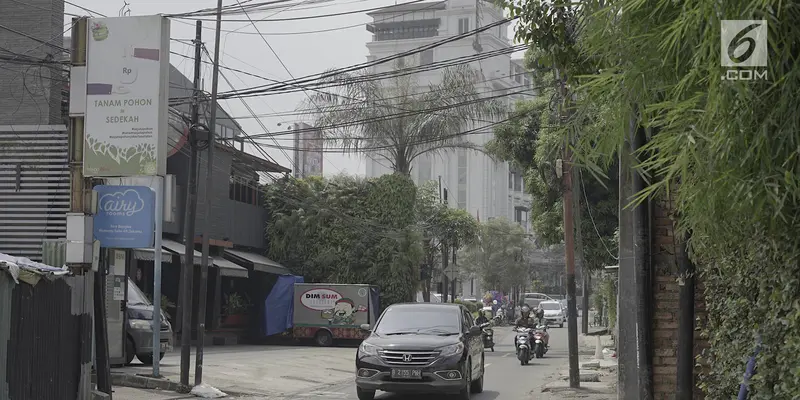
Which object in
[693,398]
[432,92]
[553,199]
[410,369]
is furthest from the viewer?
[432,92]

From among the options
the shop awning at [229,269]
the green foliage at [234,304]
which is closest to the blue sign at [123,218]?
the shop awning at [229,269]

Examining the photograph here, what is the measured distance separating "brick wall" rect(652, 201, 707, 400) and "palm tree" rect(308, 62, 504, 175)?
26.4m

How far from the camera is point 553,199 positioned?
25.4m

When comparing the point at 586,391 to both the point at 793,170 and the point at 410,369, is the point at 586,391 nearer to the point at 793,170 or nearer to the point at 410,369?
the point at 410,369

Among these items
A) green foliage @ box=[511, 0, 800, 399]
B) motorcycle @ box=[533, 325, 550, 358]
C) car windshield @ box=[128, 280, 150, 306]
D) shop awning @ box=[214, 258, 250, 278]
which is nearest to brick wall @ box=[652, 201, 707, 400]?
green foliage @ box=[511, 0, 800, 399]

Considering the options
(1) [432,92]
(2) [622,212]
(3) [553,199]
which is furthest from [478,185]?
(2) [622,212]

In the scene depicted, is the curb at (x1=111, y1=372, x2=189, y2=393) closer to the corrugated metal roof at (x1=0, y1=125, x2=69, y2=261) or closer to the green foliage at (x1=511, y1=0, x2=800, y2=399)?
the corrugated metal roof at (x1=0, y1=125, x2=69, y2=261)

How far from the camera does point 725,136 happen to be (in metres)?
4.27

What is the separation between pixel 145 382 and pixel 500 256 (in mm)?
61992

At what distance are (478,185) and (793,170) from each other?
94.8 meters

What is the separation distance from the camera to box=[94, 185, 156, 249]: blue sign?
1291 centimetres

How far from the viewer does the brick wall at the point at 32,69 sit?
60.5ft

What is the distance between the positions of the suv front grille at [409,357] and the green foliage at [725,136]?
7.48m

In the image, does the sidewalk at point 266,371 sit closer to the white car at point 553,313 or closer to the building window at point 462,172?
the white car at point 553,313
